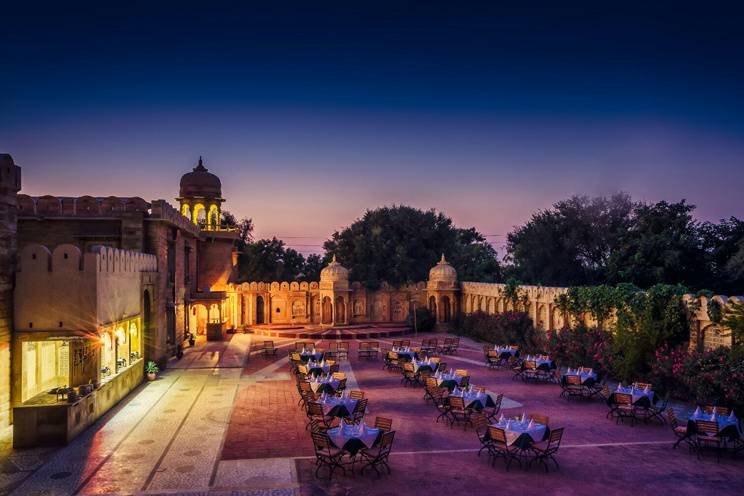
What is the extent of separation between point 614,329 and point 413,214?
26282mm

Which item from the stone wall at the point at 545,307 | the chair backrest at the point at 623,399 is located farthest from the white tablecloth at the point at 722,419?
the stone wall at the point at 545,307

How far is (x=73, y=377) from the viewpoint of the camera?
15570mm

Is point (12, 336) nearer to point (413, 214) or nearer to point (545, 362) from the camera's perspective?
point (545, 362)

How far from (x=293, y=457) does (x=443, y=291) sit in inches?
1064

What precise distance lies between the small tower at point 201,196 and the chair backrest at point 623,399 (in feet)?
95.2

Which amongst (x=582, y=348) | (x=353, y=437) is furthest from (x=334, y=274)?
(x=353, y=437)

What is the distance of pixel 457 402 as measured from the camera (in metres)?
15.5

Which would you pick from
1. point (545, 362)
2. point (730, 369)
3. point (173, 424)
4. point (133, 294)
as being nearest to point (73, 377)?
point (173, 424)

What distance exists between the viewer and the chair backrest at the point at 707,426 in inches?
500

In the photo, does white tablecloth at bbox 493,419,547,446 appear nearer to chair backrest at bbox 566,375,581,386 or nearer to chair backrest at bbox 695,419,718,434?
chair backrest at bbox 695,419,718,434

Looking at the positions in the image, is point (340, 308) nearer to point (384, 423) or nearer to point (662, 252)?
point (662, 252)

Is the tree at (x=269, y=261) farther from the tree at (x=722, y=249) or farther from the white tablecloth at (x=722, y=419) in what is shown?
the white tablecloth at (x=722, y=419)

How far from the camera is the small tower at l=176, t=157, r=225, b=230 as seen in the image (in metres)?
37.9

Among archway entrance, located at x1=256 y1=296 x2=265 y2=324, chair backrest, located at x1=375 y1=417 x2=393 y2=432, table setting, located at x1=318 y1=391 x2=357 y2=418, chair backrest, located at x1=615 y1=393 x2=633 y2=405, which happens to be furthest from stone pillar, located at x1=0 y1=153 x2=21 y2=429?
archway entrance, located at x1=256 y1=296 x2=265 y2=324
